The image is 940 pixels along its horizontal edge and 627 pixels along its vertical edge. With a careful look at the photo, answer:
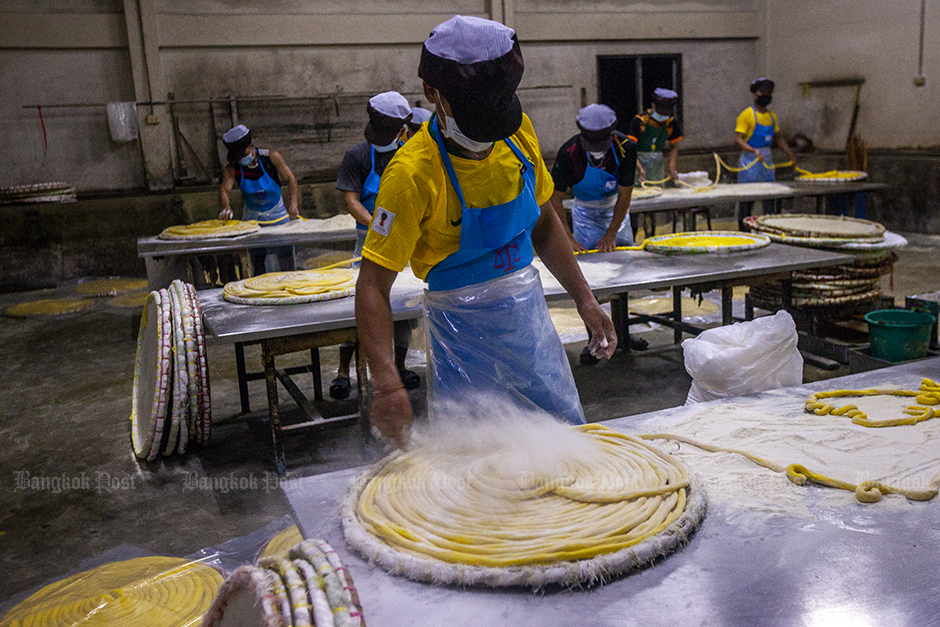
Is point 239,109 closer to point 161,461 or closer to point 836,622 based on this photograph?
point 161,461

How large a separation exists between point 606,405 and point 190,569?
272 centimetres

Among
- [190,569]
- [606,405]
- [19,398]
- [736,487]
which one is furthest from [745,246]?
[19,398]

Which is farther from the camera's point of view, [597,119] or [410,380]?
[410,380]

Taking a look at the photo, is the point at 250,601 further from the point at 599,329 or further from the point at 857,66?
the point at 857,66

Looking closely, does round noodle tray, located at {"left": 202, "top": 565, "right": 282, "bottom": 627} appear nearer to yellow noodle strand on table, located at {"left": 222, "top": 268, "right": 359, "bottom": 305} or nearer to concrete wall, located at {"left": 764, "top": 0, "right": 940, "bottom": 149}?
yellow noodle strand on table, located at {"left": 222, "top": 268, "right": 359, "bottom": 305}

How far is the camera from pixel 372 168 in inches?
179

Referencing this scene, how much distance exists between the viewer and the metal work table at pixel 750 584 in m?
1.23

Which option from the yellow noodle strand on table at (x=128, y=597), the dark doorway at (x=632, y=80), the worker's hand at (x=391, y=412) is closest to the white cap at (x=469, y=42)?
the worker's hand at (x=391, y=412)

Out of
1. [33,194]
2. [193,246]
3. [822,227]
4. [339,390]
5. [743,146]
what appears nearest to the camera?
[339,390]

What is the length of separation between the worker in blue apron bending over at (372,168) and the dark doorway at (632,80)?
25.4 feet

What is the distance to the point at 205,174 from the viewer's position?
10.1 m

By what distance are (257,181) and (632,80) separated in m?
7.15

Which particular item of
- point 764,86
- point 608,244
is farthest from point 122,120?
point 764,86

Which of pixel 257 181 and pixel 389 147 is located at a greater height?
pixel 389 147
